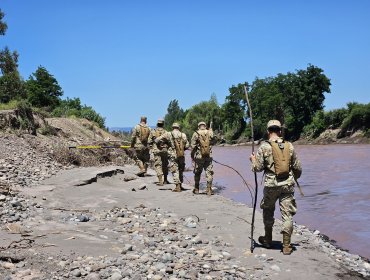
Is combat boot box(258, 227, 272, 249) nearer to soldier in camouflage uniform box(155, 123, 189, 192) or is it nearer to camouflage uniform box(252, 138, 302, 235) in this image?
camouflage uniform box(252, 138, 302, 235)

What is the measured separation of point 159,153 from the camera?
13.8 meters

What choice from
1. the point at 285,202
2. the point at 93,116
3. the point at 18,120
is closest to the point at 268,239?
the point at 285,202

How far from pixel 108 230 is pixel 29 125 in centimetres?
1340

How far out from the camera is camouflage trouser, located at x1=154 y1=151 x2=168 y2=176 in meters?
13.8

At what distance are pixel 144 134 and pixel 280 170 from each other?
9.28m

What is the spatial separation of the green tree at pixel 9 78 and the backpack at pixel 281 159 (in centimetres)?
2346

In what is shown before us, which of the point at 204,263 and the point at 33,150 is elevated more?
the point at 33,150

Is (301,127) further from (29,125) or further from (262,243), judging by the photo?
(262,243)

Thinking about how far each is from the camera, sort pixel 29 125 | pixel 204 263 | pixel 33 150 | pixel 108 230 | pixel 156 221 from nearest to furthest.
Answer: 1. pixel 204 263
2. pixel 108 230
3. pixel 156 221
4. pixel 33 150
5. pixel 29 125

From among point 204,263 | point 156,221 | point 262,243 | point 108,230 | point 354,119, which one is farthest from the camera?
point 354,119

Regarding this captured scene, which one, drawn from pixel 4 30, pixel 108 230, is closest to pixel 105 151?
pixel 4 30

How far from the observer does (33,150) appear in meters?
16.6

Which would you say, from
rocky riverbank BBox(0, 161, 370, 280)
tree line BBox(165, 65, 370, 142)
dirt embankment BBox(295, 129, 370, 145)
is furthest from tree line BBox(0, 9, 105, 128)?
dirt embankment BBox(295, 129, 370, 145)

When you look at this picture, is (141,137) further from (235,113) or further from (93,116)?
(235,113)
